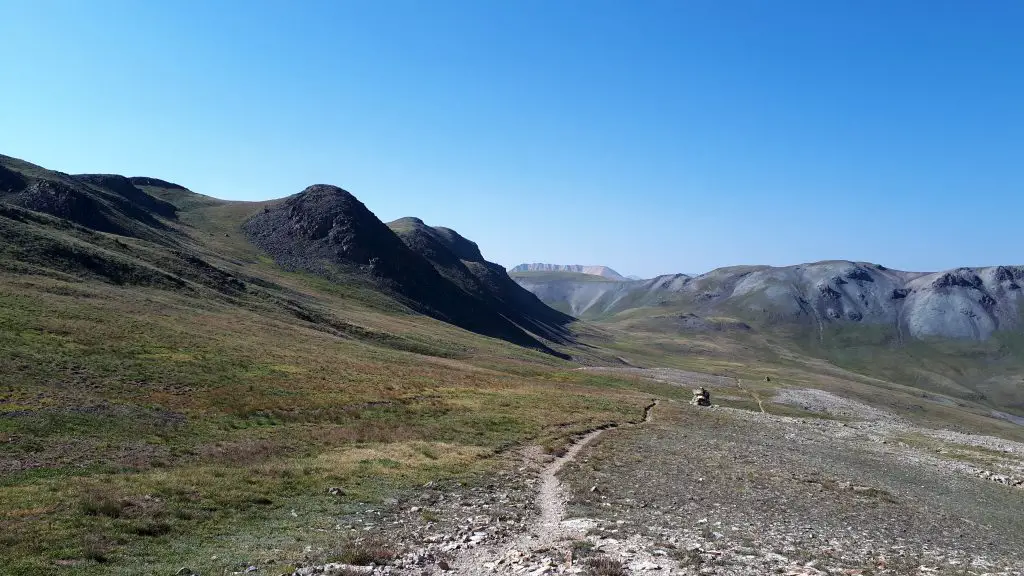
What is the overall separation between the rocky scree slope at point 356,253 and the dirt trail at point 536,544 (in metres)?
130

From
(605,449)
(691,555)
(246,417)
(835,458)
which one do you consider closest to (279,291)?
(246,417)

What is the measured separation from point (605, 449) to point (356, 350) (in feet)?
139

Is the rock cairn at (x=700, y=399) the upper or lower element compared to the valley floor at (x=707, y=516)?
lower

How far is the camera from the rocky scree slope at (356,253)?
15688cm

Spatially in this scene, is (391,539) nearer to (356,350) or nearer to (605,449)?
(605,449)

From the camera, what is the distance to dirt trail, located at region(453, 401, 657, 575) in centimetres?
1427

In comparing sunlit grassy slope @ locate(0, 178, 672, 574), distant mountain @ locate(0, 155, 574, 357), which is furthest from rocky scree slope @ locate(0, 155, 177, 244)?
sunlit grassy slope @ locate(0, 178, 672, 574)

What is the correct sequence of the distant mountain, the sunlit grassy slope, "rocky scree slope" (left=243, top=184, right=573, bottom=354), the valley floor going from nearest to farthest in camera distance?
the valley floor → the sunlit grassy slope → the distant mountain → "rocky scree slope" (left=243, top=184, right=573, bottom=354)

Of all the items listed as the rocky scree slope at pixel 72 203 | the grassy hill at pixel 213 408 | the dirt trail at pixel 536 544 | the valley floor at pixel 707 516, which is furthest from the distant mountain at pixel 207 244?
the dirt trail at pixel 536 544

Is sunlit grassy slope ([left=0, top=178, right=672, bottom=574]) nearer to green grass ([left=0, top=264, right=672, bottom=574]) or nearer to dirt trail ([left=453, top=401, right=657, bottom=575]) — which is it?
green grass ([left=0, top=264, right=672, bottom=574])

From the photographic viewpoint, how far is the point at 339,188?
186 m

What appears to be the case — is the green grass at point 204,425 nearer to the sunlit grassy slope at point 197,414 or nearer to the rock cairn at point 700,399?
the sunlit grassy slope at point 197,414

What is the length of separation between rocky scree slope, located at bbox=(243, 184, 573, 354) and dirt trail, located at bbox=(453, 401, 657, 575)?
129686 millimetres

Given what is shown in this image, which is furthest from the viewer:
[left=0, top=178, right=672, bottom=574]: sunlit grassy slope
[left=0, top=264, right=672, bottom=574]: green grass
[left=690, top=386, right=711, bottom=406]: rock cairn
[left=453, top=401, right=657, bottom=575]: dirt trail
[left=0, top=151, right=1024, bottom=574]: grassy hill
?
[left=690, top=386, right=711, bottom=406]: rock cairn
